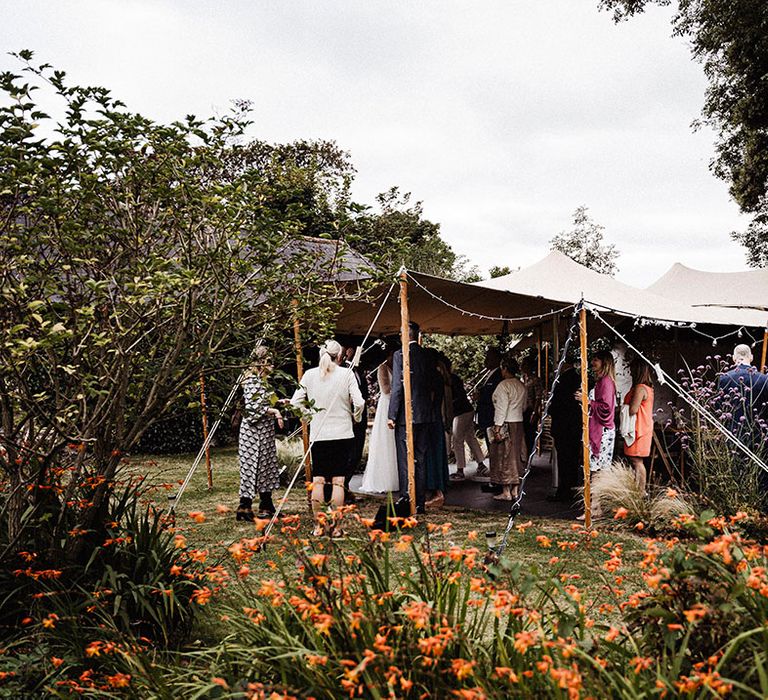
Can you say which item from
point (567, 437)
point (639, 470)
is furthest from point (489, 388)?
point (639, 470)

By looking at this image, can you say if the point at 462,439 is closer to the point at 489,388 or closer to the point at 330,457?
the point at 489,388

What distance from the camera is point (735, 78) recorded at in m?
16.0

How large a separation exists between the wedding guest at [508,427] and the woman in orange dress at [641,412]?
143cm

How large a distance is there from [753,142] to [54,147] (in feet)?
56.4

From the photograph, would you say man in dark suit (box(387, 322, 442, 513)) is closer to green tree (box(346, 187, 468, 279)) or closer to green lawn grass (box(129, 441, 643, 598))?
green lawn grass (box(129, 441, 643, 598))

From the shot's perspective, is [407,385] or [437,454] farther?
[437,454]

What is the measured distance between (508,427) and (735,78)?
1235 centimetres

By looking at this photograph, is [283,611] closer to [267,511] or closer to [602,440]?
[267,511]

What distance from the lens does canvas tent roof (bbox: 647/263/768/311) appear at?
1362 centimetres

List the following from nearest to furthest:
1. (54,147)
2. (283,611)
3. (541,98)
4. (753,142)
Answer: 1. (283,611)
2. (54,147)
3. (753,142)
4. (541,98)

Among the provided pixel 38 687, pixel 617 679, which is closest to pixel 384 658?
pixel 617 679

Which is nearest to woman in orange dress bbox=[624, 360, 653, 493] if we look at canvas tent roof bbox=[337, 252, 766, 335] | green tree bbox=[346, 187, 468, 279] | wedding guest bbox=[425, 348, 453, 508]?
canvas tent roof bbox=[337, 252, 766, 335]

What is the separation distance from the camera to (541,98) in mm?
18984

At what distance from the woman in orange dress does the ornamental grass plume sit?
0.65 ft
